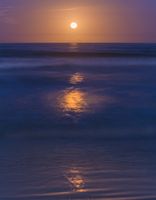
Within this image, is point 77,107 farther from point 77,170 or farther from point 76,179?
point 76,179

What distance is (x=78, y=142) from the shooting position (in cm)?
782

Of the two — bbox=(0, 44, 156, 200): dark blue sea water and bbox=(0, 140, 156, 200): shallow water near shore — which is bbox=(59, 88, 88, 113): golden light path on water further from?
bbox=(0, 140, 156, 200): shallow water near shore

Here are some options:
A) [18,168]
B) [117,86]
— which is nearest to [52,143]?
[18,168]

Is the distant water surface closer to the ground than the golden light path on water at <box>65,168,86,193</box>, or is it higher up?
higher up

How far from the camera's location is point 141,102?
436 inches

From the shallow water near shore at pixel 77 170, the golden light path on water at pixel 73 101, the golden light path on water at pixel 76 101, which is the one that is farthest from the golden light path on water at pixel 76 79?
the shallow water near shore at pixel 77 170

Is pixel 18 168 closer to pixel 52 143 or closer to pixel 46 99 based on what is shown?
pixel 52 143

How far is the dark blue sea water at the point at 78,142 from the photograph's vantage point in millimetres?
5594

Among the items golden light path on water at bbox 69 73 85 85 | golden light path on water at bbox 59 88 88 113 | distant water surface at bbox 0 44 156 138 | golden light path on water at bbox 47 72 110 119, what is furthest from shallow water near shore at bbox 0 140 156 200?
golden light path on water at bbox 69 73 85 85

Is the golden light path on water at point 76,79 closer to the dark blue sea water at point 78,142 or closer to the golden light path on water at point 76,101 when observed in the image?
the golden light path on water at point 76,101

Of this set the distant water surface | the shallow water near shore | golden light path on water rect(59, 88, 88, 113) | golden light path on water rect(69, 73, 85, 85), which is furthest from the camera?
golden light path on water rect(69, 73, 85, 85)

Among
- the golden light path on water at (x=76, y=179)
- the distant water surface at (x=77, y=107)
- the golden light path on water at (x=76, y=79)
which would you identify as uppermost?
the golden light path on water at (x=76, y=79)

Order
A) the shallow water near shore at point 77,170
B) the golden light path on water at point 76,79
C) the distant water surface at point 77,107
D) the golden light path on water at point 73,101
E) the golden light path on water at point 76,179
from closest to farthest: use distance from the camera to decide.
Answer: the shallow water near shore at point 77,170 < the golden light path on water at point 76,179 < the distant water surface at point 77,107 < the golden light path on water at point 73,101 < the golden light path on water at point 76,79

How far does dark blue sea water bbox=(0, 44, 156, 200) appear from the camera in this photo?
559 cm
